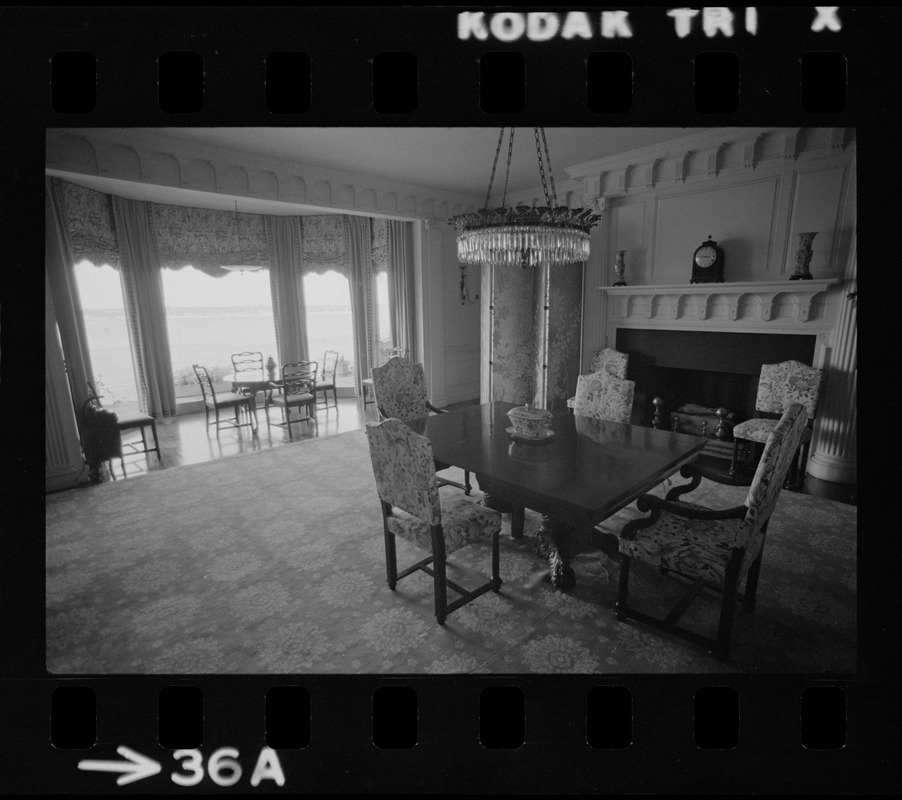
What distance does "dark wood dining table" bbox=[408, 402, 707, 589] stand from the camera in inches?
69.5

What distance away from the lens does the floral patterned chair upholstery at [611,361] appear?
447 cm

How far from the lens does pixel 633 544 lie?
1.88m

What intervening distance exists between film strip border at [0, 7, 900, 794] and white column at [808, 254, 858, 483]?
3017 millimetres

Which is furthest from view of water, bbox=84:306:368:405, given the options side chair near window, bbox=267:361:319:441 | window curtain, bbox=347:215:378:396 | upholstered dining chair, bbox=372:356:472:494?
upholstered dining chair, bbox=372:356:472:494

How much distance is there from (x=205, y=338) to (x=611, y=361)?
541cm

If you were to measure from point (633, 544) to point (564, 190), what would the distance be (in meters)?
4.25

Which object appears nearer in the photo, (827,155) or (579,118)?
(579,118)

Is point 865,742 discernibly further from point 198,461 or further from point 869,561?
point 198,461

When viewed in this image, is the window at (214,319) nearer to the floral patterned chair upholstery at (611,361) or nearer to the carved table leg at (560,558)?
the floral patterned chair upholstery at (611,361)

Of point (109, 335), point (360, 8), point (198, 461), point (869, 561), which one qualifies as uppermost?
point (360, 8)

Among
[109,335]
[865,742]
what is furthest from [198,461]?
[865,742]

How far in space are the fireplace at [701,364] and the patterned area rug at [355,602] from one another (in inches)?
47.2

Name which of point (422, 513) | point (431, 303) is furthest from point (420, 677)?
point (431, 303)

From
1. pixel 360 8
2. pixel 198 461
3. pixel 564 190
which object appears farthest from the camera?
pixel 564 190
